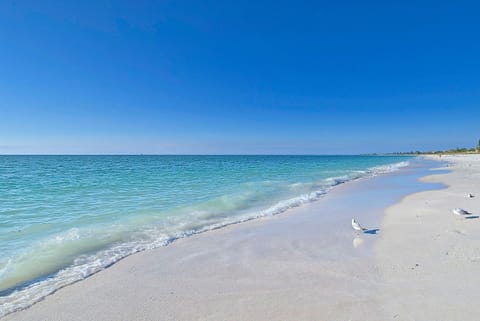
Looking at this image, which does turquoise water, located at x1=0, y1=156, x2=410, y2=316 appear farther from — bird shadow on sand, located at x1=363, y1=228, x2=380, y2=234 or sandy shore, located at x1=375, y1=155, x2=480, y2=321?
sandy shore, located at x1=375, y1=155, x2=480, y2=321

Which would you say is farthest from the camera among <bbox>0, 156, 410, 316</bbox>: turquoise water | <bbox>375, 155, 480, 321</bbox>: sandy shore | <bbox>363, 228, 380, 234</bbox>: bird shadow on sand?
<bbox>363, 228, 380, 234</bbox>: bird shadow on sand

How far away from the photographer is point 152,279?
421 cm

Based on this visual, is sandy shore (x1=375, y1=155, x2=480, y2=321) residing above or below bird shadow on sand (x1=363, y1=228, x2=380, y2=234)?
above

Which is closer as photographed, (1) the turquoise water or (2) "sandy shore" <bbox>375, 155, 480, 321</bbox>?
(2) "sandy shore" <bbox>375, 155, 480, 321</bbox>

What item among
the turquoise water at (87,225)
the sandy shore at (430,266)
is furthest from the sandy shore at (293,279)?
the turquoise water at (87,225)

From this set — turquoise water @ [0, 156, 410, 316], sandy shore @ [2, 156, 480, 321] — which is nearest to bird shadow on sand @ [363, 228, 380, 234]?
sandy shore @ [2, 156, 480, 321]

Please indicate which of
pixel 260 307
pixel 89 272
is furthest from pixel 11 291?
pixel 260 307

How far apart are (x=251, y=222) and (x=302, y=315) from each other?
483cm

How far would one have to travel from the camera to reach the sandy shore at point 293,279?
10.5ft

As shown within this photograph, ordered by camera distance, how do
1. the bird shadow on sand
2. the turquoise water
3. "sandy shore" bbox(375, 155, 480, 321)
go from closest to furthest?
"sandy shore" bbox(375, 155, 480, 321) → the turquoise water → the bird shadow on sand

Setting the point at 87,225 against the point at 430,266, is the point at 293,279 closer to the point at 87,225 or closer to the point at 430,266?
the point at 430,266

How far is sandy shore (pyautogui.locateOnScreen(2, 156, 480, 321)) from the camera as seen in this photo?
10.5 feet

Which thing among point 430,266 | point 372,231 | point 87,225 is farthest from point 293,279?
point 87,225

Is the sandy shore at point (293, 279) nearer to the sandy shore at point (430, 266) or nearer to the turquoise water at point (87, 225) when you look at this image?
the sandy shore at point (430, 266)
